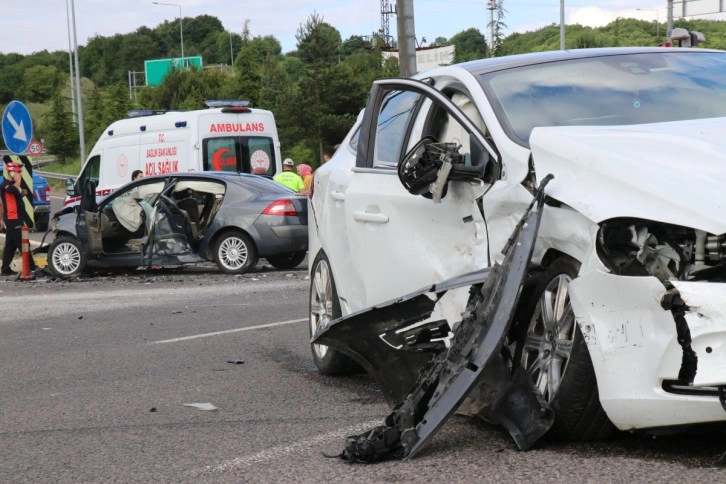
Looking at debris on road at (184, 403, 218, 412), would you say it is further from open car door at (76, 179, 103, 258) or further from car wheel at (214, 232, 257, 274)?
open car door at (76, 179, 103, 258)

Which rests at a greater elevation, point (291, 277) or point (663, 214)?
point (663, 214)

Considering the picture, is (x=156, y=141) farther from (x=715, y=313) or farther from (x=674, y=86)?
(x=715, y=313)

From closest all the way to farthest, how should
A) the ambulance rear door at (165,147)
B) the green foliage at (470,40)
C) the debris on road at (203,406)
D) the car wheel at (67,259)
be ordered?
1. the debris on road at (203,406)
2. the car wheel at (67,259)
3. the ambulance rear door at (165,147)
4. the green foliage at (470,40)

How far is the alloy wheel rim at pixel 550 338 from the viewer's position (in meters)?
4.83

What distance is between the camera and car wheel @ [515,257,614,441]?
15.4 feet

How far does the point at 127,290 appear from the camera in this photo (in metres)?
16.0

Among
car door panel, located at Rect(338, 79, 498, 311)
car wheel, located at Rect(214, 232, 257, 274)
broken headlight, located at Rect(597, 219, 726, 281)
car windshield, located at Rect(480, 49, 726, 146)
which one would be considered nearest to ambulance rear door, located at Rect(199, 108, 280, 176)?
car wheel, located at Rect(214, 232, 257, 274)

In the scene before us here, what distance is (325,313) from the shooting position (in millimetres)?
7691

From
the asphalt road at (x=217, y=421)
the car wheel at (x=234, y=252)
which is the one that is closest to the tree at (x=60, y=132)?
the car wheel at (x=234, y=252)

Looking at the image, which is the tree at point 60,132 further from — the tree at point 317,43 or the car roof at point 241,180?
the car roof at point 241,180

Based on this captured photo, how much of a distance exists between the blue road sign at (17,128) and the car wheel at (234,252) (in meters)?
5.19

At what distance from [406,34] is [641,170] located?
15739mm

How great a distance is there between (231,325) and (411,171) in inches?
218

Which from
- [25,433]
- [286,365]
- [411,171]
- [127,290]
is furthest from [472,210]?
[127,290]
